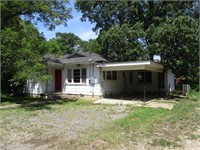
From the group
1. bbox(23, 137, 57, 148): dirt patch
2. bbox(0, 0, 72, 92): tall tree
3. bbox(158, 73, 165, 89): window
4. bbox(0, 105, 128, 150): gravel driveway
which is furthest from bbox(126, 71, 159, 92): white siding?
bbox(23, 137, 57, 148): dirt patch

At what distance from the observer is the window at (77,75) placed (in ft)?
57.9

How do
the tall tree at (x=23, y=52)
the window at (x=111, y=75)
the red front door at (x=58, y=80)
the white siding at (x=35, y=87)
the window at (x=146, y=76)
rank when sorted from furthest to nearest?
the window at (x=146, y=76)
the red front door at (x=58, y=80)
the white siding at (x=35, y=87)
the window at (x=111, y=75)
the tall tree at (x=23, y=52)

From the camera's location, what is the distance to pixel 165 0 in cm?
1986

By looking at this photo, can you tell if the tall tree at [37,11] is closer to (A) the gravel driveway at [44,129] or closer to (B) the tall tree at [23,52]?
(B) the tall tree at [23,52]

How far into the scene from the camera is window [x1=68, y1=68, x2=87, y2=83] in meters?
17.6

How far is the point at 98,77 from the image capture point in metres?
16.9

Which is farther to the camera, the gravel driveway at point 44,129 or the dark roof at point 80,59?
the dark roof at point 80,59

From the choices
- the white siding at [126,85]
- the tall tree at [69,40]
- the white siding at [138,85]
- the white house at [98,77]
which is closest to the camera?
the white house at [98,77]

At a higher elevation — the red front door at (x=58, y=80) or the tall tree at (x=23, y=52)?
the tall tree at (x=23, y=52)

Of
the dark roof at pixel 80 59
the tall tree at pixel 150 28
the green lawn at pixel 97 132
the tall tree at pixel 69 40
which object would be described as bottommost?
the green lawn at pixel 97 132

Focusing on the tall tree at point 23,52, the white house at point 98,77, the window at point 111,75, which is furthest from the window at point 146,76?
the tall tree at point 23,52

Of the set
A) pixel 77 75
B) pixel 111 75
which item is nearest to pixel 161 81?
pixel 111 75

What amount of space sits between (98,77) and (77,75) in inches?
80.5

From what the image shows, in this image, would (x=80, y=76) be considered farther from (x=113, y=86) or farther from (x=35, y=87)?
(x=35, y=87)
